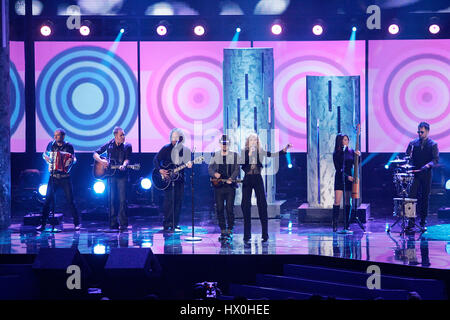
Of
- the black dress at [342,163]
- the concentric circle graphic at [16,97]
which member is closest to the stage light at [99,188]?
the concentric circle graphic at [16,97]

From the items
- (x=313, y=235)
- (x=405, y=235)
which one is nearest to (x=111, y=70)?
(x=313, y=235)

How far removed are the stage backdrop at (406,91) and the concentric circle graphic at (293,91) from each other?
49.9 inches

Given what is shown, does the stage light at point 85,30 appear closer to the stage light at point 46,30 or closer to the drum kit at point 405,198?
the stage light at point 46,30

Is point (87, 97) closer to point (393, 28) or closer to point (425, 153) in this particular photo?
point (393, 28)

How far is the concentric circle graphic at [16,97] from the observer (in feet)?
52.3

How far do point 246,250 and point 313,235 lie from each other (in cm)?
187

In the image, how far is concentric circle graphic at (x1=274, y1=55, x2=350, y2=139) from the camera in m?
15.9

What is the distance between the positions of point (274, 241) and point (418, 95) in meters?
6.35

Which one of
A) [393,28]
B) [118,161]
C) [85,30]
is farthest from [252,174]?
[85,30]

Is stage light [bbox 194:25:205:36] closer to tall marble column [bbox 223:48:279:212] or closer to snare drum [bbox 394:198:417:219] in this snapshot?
tall marble column [bbox 223:48:279:212]

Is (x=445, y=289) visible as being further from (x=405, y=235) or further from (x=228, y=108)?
(x=228, y=108)

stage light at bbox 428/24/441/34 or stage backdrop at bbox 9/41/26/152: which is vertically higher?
stage light at bbox 428/24/441/34

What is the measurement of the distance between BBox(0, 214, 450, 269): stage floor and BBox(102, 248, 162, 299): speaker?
705 millimetres

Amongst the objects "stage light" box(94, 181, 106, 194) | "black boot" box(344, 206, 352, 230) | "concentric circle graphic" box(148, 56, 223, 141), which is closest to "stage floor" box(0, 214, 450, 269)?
"black boot" box(344, 206, 352, 230)
